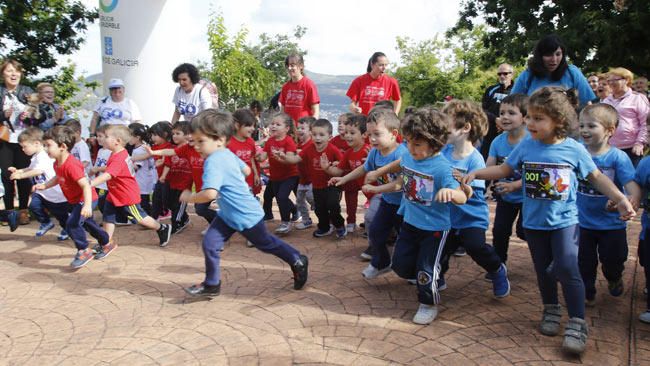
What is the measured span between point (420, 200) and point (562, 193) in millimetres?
974

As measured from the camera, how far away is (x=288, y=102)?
298 inches

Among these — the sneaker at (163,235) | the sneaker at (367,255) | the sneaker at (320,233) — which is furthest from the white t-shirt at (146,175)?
the sneaker at (367,255)

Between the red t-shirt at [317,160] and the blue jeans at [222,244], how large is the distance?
73.3 inches

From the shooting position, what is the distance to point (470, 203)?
13.6 feet

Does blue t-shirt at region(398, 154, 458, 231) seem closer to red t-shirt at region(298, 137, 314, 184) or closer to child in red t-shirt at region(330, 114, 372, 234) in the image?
child in red t-shirt at region(330, 114, 372, 234)

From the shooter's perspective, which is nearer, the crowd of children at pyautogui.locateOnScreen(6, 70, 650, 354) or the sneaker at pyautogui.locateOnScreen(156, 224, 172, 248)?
the crowd of children at pyautogui.locateOnScreen(6, 70, 650, 354)

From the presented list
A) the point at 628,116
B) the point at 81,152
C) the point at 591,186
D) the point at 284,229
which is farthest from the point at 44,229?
the point at 628,116

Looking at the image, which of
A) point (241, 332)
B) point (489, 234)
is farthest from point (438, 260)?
point (489, 234)

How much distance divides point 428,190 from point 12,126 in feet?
20.9

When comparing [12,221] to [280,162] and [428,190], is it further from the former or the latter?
[428,190]

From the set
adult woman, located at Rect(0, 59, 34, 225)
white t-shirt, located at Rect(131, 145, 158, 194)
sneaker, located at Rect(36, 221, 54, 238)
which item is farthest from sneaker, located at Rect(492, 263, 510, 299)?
adult woman, located at Rect(0, 59, 34, 225)

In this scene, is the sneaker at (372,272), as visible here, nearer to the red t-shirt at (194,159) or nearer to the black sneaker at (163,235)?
the red t-shirt at (194,159)

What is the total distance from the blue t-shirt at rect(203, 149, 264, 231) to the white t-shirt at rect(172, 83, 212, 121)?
3094 millimetres

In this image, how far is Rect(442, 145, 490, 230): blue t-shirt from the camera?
4082mm
